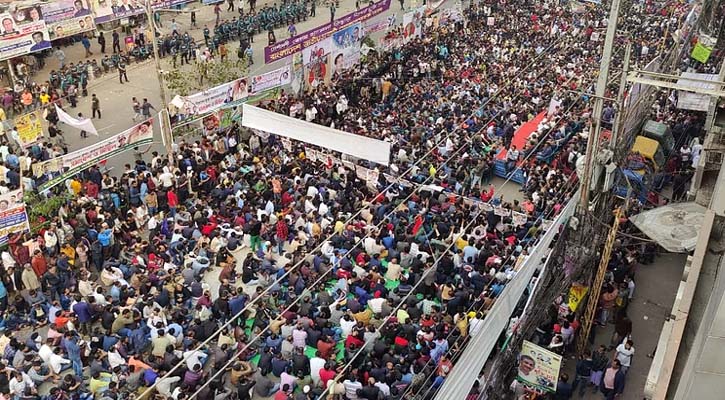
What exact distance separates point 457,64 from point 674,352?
2179 cm

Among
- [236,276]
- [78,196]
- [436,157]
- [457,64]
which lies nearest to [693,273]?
[236,276]

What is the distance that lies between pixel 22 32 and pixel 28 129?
22.9ft

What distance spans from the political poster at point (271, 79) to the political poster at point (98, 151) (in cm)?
426

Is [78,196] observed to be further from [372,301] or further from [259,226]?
[372,301]

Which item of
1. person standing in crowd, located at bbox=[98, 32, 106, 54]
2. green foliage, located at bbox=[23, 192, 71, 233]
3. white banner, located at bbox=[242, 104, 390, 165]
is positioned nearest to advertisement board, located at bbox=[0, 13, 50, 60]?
person standing in crowd, located at bbox=[98, 32, 106, 54]

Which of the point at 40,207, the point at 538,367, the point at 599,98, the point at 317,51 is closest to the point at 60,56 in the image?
the point at 317,51

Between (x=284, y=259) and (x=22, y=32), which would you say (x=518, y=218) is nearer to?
(x=284, y=259)

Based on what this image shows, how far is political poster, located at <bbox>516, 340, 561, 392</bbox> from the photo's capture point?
1117 cm

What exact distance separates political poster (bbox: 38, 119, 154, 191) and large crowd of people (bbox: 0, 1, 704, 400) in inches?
28.9

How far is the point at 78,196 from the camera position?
17.6 metres

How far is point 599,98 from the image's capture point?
12.0 m

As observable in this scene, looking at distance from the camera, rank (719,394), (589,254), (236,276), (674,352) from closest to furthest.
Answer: (719,394), (674,352), (589,254), (236,276)

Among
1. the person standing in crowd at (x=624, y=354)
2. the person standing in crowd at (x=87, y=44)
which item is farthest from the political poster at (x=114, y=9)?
the person standing in crowd at (x=624, y=354)

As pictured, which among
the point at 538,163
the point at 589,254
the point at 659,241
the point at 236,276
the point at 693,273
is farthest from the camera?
the point at 538,163
